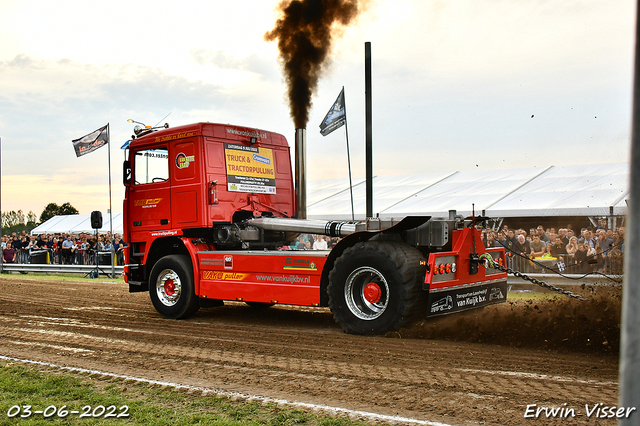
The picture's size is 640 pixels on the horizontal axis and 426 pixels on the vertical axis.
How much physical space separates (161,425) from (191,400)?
23.2 inches

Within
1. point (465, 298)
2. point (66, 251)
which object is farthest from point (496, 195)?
→ point (66, 251)

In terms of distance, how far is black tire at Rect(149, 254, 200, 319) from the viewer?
360 inches

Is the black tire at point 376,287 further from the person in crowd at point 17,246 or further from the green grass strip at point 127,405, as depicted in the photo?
the person in crowd at point 17,246

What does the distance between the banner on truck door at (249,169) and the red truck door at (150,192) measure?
1064 mm

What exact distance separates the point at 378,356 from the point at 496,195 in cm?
1277

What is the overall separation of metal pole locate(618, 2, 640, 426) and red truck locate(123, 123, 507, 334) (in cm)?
528

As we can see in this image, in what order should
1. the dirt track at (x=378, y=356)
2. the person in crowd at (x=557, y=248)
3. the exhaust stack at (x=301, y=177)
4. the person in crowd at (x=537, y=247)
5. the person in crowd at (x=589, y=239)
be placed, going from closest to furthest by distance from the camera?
the dirt track at (x=378, y=356) → the exhaust stack at (x=301, y=177) → the person in crowd at (x=589, y=239) → the person in crowd at (x=557, y=248) → the person in crowd at (x=537, y=247)

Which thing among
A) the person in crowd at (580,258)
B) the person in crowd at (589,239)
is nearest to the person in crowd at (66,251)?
the person in crowd at (580,258)

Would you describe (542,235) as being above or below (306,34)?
below

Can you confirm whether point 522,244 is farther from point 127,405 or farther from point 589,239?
point 127,405

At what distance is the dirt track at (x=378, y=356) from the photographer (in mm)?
4426

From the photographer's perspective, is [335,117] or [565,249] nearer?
[565,249]

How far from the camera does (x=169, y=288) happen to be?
373 inches

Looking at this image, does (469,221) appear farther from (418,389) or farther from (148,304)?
(148,304)
